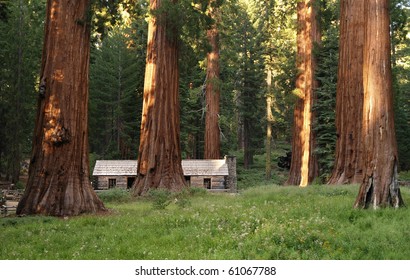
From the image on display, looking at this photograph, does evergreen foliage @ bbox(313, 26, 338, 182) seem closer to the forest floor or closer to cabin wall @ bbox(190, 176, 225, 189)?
cabin wall @ bbox(190, 176, 225, 189)

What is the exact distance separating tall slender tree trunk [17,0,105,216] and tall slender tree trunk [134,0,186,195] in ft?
21.9

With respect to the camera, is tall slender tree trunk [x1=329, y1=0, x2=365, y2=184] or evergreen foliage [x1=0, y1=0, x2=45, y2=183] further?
evergreen foliage [x1=0, y1=0, x2=45, y2=183]

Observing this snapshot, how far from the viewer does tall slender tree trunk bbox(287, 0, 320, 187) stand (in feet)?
85.5

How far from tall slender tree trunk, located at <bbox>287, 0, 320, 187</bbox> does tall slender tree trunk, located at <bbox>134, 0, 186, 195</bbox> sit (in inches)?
338

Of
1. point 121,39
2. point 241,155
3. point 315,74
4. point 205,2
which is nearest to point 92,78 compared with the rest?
point 121,39

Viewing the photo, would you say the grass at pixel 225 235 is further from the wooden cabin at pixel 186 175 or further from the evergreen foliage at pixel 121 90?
the evergreen foliage at pixel 121 90

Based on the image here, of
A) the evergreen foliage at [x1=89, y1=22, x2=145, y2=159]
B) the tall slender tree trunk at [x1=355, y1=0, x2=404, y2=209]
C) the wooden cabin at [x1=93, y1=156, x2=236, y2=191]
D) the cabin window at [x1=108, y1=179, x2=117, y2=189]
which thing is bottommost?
the cabin window at [x1=108, y1=179, x2=117, y2=189]

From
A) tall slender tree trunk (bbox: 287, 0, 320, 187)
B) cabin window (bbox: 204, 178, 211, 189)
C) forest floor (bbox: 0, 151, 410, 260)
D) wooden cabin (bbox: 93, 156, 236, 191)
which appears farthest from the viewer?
cabin window (bbox: 204, 178, 211, 189)

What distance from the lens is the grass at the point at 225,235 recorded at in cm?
748

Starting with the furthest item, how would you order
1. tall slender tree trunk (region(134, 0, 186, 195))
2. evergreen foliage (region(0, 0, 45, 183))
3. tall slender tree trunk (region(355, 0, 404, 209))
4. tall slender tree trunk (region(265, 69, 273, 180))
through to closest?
tall slender tree trunk (region(265, 69, 273, 180)), evergreen foliage (region(0, 0, 45, 183)), tall slender tree trunk (region(134, 0, 186, 195)), tall slender tree trunk (region(355, 0, 404, 209))

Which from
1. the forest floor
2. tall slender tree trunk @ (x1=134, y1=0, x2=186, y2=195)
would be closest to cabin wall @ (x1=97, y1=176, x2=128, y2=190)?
tall slender tree trunk @ (x1=134, y1=0, x2=186, y2=195)

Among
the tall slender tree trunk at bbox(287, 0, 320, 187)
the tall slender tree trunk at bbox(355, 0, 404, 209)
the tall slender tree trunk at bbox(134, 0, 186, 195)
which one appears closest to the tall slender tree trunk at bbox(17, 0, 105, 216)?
the tall slender tree trunk at bbox(134, 0, 186, 195)

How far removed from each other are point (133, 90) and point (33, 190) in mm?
27655

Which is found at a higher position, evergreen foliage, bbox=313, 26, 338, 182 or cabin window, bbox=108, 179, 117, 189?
evergreen foliage, bbox=313, 26, 338, 182
